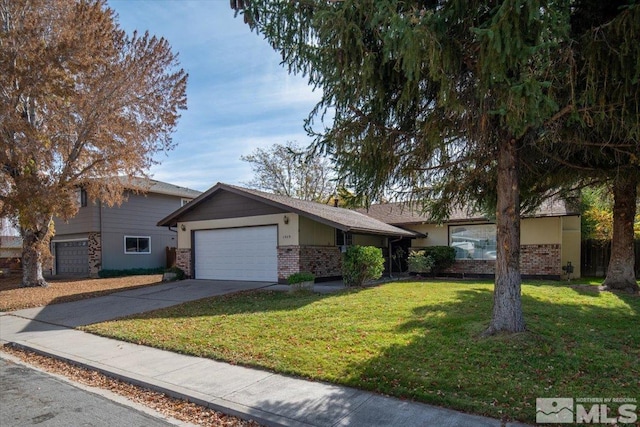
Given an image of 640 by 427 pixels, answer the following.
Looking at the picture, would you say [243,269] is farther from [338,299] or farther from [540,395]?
[540,395]

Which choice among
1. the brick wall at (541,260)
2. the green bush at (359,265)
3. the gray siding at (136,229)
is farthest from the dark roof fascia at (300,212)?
the gray siding at (136,229)

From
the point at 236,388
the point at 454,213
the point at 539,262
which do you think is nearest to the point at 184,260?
the point at 454,213

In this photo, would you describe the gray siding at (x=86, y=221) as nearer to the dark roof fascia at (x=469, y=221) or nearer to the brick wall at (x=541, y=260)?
the dark roof fascia at (x=469, y=221)

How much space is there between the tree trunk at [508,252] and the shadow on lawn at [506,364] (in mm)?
271

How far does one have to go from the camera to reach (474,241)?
18672 millimetres

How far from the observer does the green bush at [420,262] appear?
57.8ft

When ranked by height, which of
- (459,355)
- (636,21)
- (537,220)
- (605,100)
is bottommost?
(459,355)

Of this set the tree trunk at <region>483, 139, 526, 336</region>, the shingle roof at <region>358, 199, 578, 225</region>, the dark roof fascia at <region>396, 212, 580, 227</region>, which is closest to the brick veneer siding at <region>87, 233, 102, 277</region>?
the shingle roof at <region>358, 199, 578, 225</region>

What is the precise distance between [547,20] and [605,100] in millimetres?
1623

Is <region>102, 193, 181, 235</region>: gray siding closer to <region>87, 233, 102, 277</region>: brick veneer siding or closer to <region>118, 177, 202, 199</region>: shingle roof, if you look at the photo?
<region>118, 177, 202, 199</region>: shingle roof

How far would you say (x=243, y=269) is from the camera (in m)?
16.4

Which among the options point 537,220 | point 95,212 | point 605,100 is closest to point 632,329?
point 605,100

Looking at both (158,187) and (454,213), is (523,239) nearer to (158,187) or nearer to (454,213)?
(454,213)

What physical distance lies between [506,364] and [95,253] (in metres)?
22.4
